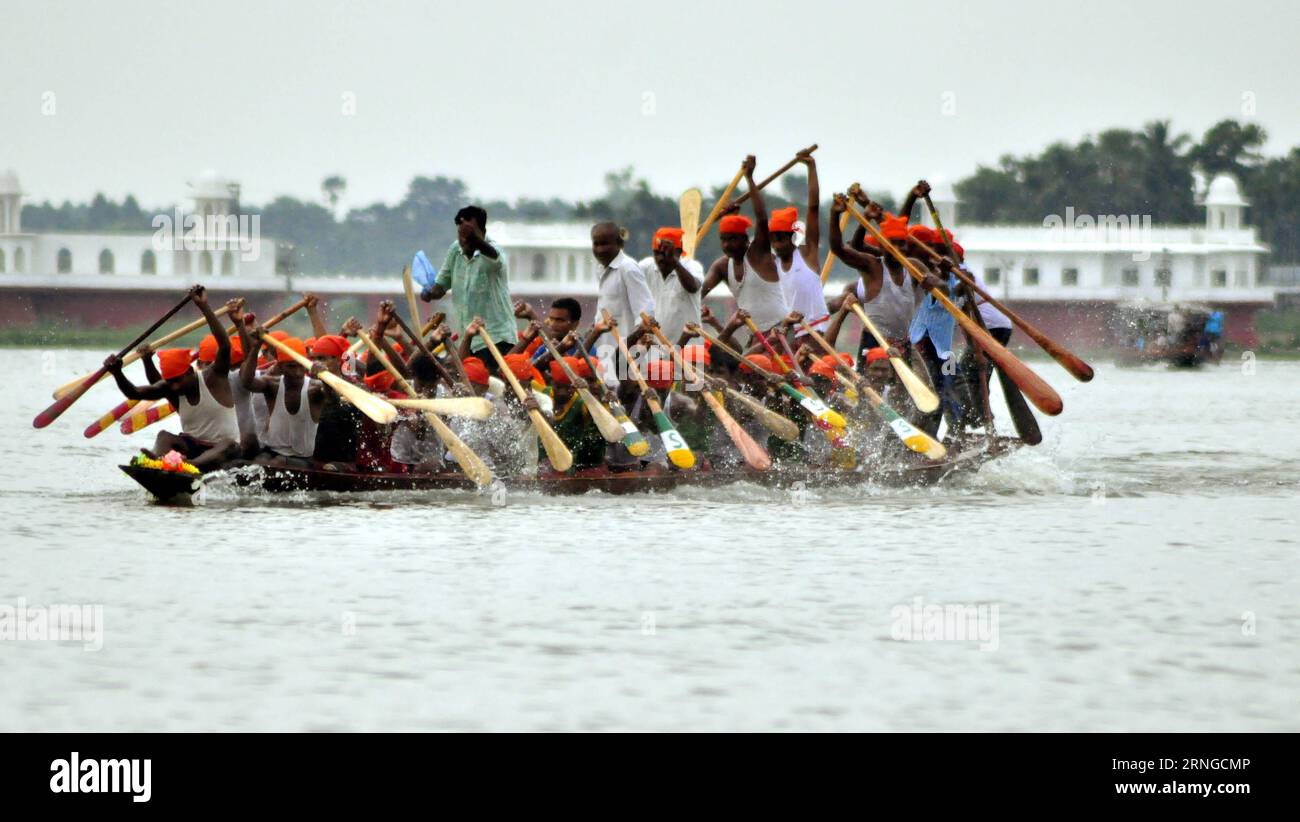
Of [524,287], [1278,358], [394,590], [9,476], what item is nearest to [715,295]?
[524,287]

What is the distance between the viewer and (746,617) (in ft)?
26.3

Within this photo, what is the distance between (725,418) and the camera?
11.2 m

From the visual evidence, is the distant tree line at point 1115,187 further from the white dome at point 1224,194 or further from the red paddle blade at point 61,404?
the red paddle blade at point 61,404

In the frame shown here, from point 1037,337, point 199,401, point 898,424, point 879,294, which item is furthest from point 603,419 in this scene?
point 1037,337

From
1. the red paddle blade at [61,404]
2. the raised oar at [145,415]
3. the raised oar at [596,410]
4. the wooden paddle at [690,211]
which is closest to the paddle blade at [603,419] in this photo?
the raised oar at [596,410]

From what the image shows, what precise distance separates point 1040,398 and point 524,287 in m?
45.3

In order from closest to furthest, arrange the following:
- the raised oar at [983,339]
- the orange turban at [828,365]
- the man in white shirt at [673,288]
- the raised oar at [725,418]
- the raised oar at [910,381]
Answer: the raised oar at [983,339] → the raised oar at [725,418] → the raised oar at [910,381] → the man in white shirt at [673,288] → the orange turban at [828,365]

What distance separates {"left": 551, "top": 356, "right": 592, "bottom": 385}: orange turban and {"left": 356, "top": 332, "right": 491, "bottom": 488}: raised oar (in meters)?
0.61

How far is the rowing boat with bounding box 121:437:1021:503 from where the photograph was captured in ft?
34.3

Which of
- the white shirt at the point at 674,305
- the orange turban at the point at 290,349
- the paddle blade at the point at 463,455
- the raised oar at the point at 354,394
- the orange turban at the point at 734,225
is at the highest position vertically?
the orange turban at the point at 734,225

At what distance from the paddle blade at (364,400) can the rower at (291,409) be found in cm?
27

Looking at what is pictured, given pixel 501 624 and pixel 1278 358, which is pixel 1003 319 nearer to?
pixel 501 624

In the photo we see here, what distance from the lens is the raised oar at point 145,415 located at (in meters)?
11.2

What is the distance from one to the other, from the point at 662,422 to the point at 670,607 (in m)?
2.84
